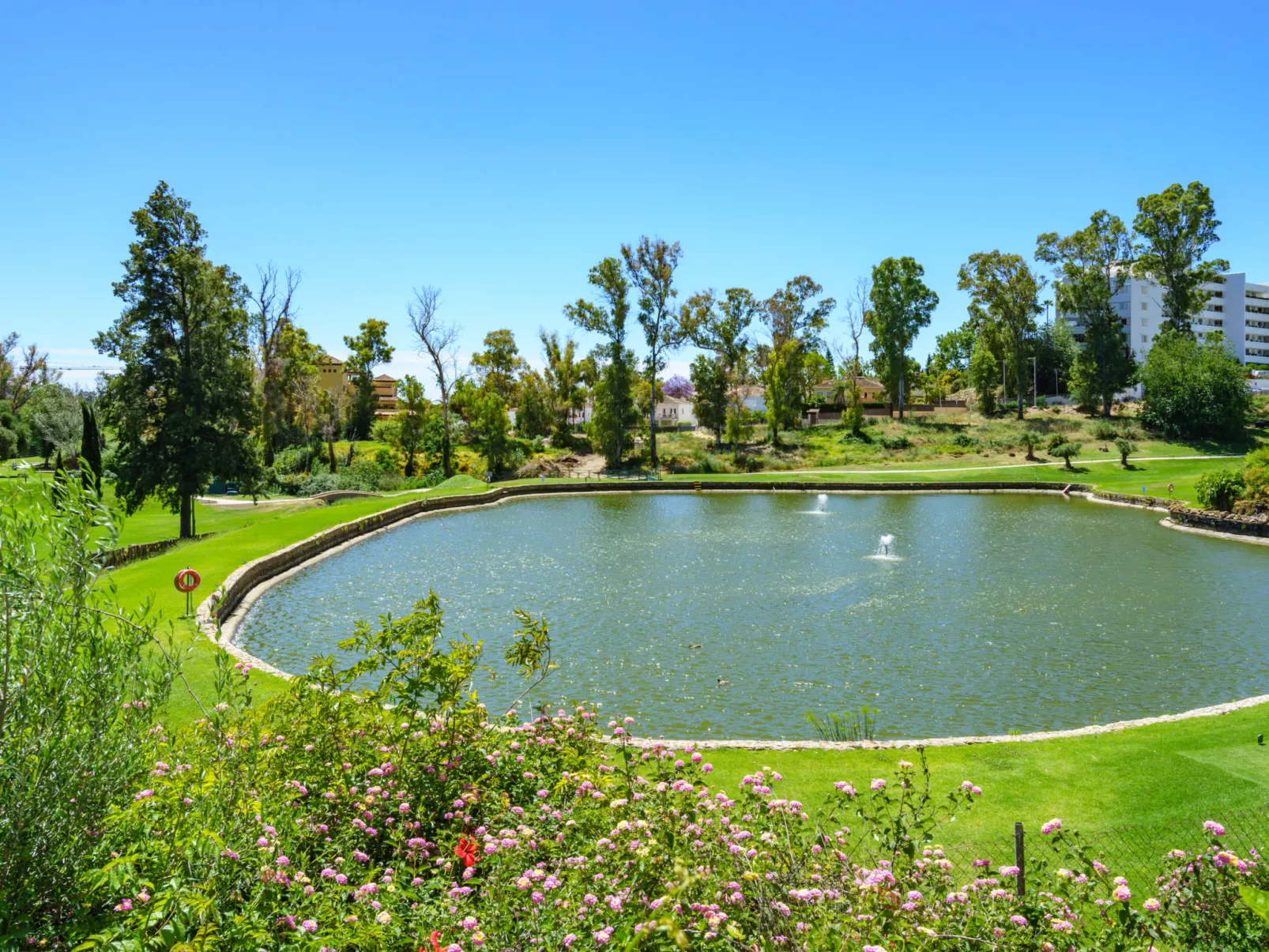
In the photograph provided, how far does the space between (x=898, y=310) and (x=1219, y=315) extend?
65979mm

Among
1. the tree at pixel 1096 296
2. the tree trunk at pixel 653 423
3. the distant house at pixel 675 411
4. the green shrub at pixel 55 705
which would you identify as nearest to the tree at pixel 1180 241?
the tree at pixel 1096 296

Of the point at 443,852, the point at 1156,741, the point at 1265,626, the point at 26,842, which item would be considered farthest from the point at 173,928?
the point at 1265,626

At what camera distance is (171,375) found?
28.8 m

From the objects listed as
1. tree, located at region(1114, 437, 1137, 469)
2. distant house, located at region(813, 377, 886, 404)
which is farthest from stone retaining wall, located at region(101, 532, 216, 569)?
distant house, located at region(813, 377, 886, 404)

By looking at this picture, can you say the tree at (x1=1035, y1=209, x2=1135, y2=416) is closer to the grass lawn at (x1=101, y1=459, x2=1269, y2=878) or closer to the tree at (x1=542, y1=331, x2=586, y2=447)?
the tree at (x1=542, y1=331, x2=586, y2=447)

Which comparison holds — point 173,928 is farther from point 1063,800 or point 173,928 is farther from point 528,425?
point 528,425

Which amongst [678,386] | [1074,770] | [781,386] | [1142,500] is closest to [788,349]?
[781,386]

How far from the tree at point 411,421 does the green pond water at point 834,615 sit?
2332cm

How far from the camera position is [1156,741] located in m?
9.83

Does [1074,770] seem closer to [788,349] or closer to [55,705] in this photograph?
[55,705]

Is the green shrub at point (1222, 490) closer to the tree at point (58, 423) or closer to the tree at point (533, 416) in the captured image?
the tree at point (533, 416)

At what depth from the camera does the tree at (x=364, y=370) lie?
2633 inches

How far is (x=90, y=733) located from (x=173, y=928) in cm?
93

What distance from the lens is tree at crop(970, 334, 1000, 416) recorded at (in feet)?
239
